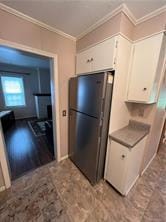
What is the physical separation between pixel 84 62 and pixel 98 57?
13.3 inches

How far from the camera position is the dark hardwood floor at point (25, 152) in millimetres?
1956

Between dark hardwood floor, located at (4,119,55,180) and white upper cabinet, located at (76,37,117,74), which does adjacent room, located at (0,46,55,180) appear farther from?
white upper cabinet, located at (76,37,117,74)

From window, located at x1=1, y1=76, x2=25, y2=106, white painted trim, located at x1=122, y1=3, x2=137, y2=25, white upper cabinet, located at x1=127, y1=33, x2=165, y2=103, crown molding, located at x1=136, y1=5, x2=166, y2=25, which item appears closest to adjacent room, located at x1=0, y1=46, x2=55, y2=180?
window, located at x1=1, y1=76, x2=25, y2=106

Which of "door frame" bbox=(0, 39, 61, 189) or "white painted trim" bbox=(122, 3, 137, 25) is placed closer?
"white painted trim" bbox=(122, 3, 137, 25)

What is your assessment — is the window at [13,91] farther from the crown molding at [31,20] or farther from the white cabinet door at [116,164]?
the white cabinet door at [116,164]

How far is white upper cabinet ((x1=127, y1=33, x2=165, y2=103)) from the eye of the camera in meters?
1.23

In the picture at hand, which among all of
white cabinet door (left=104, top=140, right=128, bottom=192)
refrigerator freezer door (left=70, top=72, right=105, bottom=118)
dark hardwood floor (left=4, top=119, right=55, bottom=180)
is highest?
refrigerator freezer door (left=70, top=72, right=105, bottom=118)

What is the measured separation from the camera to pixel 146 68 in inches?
51.9

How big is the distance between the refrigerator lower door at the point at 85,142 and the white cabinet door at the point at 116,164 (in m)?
0.22

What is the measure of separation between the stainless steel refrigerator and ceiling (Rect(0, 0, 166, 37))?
2.44 ft

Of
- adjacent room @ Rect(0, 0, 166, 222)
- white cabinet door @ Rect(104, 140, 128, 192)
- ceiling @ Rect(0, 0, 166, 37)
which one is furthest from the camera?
white cabinet door @ Rect(104, 140, 128, 192)

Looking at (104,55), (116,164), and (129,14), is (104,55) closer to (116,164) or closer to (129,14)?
(129,14)

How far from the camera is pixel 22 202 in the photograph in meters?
1.36

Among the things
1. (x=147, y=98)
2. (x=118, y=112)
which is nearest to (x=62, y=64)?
(x=118, y=112)
